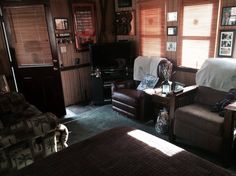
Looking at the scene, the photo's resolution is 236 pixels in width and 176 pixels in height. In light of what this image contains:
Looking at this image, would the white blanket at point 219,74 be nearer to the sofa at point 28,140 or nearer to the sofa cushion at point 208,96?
the sofa cushion at point 208,96

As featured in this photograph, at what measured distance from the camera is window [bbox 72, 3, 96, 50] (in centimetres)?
423

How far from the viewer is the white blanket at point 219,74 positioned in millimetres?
2666

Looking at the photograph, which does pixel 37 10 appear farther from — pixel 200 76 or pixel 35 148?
pixel 200 76

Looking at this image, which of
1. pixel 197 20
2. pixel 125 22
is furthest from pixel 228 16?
pixel 125 22

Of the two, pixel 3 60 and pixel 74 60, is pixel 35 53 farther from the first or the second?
pixel 74 60

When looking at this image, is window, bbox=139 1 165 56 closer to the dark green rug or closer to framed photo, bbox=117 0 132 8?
framed photo, bbox=117 0 132 8

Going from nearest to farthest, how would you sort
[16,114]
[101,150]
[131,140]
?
[101,150], [131,140], [16,114]

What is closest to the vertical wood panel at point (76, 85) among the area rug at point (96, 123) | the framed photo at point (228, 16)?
the area rug at point (96, 123)

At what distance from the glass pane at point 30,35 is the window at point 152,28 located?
1.91 metres

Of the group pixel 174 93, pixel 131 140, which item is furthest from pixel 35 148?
pixel 174 93

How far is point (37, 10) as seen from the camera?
3.46m

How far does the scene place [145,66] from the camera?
3863 mm

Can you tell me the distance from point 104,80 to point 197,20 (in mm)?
2050

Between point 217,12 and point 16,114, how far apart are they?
329 centimetres
